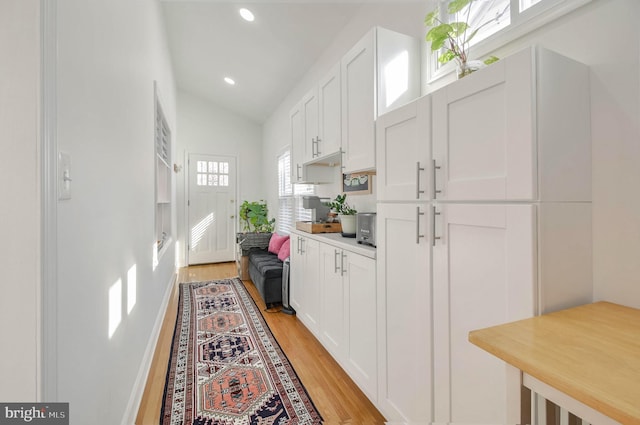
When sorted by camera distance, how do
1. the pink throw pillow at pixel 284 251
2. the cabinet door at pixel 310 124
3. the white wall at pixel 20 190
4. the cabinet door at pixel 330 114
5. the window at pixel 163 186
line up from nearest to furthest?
1. the white wall at pixel 20 190
2. the cabinet door at pixel 330 114
3. the cabinet door at pixel 310 124
4. the window at pixel 163 186
5. the pink throw pillow at pixel 284 251

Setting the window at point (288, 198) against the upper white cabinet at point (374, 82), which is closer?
the upper white cabinet at point (374, 82)

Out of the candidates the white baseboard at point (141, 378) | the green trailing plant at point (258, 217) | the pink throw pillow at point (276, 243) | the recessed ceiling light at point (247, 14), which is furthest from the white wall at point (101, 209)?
the green trailing plant at point (258, 217)

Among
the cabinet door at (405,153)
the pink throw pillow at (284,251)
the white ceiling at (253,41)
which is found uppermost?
the white ceiling at (253,41)

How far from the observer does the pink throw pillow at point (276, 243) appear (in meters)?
4.30

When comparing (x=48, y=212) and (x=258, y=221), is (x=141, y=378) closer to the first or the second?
(x=48, y=212)

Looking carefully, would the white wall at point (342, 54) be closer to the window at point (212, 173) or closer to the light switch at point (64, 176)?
the window at point (212, 173)

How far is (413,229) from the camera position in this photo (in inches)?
54.9

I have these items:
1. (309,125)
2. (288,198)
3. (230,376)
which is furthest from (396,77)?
(288,198)

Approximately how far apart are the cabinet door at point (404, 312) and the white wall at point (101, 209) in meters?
1.32

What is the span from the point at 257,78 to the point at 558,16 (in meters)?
4.02

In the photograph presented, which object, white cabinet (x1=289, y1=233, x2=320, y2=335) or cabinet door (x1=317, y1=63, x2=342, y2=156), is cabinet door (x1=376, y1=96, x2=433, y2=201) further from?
white cabinet (x1=289, y1=233, x2=320, y2=335)

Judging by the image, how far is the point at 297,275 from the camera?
9.82 feet

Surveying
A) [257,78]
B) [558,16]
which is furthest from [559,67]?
[257,78]

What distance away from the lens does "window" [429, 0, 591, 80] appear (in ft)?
4.01
